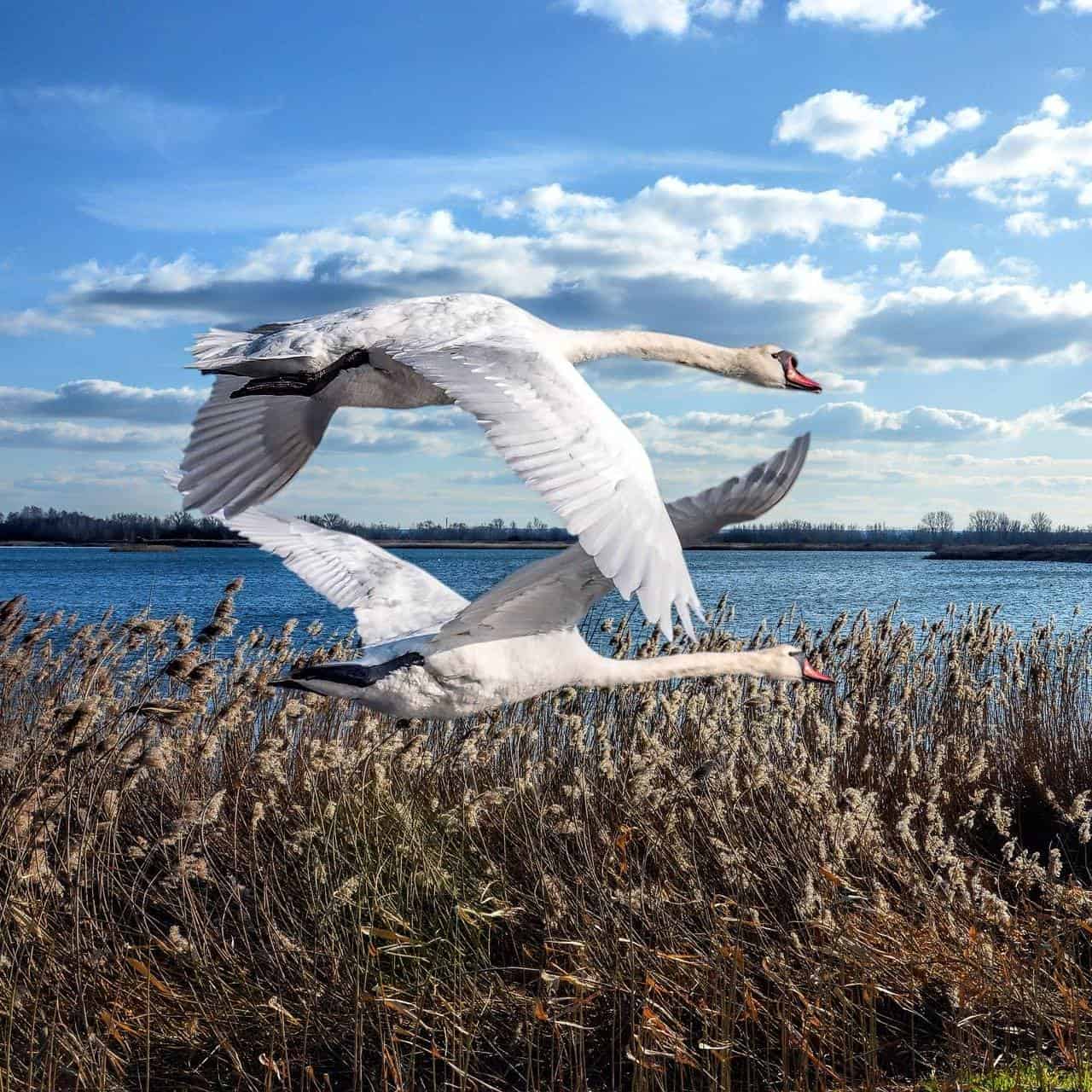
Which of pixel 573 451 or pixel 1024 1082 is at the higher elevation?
pixel 573 451

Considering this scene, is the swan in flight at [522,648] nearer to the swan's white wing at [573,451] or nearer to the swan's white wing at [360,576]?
the swan's white wing at [573,451]

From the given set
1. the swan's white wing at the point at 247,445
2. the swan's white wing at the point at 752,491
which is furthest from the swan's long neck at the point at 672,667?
the swan's white wing at the point at 247,445

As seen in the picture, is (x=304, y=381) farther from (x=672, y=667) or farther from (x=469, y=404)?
(x=672, y=667)

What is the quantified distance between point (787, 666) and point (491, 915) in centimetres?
217

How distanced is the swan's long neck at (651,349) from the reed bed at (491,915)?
137cm

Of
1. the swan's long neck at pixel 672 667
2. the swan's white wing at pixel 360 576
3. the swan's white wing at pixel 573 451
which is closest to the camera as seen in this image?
the swan's white wing at pixel 573 451

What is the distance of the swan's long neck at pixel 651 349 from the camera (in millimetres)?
3154

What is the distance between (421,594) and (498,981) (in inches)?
76.5

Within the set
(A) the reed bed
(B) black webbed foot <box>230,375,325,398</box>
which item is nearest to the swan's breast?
(B) black webbed foot <box>230,375,325,398</box>

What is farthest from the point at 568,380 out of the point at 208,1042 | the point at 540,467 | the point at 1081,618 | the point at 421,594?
the point at 1081,618

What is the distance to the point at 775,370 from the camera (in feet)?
11.9

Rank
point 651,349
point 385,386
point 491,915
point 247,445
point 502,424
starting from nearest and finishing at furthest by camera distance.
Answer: point 502,424 → point 385,386 → point 247,445 → point 651,349 → point 491,915

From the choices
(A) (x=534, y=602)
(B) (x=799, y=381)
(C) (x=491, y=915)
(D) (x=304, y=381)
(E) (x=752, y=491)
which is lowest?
(C) (x=491, y=915)

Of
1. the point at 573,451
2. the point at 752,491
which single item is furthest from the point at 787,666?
the point at 573,451
